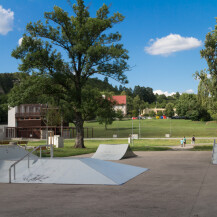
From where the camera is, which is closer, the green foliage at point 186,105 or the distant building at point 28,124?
the distant building at point 28,124

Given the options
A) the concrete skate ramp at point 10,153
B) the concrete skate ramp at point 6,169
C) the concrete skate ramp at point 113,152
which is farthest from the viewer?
the concrete skate ramp at point 113,152

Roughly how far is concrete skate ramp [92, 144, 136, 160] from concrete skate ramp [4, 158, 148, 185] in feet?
27.9

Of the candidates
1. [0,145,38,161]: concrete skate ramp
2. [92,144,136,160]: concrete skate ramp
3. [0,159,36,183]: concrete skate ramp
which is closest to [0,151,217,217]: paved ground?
[0,159,36,183]: concrete skate ramp

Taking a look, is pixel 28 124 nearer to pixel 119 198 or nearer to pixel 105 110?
pixel 105 110

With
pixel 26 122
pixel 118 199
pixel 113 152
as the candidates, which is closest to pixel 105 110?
pixel 113 152

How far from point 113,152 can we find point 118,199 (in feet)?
45.1

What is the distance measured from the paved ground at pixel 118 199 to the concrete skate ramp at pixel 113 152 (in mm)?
9137

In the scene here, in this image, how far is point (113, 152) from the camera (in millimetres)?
A: 22734

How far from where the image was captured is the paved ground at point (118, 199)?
7473 mm

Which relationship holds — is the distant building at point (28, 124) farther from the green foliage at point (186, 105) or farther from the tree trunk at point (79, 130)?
the green foliage at point (186, 105)

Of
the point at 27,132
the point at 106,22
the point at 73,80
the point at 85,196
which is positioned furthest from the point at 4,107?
the point at 27,132

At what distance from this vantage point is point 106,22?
105 feet

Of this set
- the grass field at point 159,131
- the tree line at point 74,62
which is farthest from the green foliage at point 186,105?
the tree line at point 74,62

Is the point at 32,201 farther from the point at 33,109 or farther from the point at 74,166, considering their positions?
the point at 33,109
